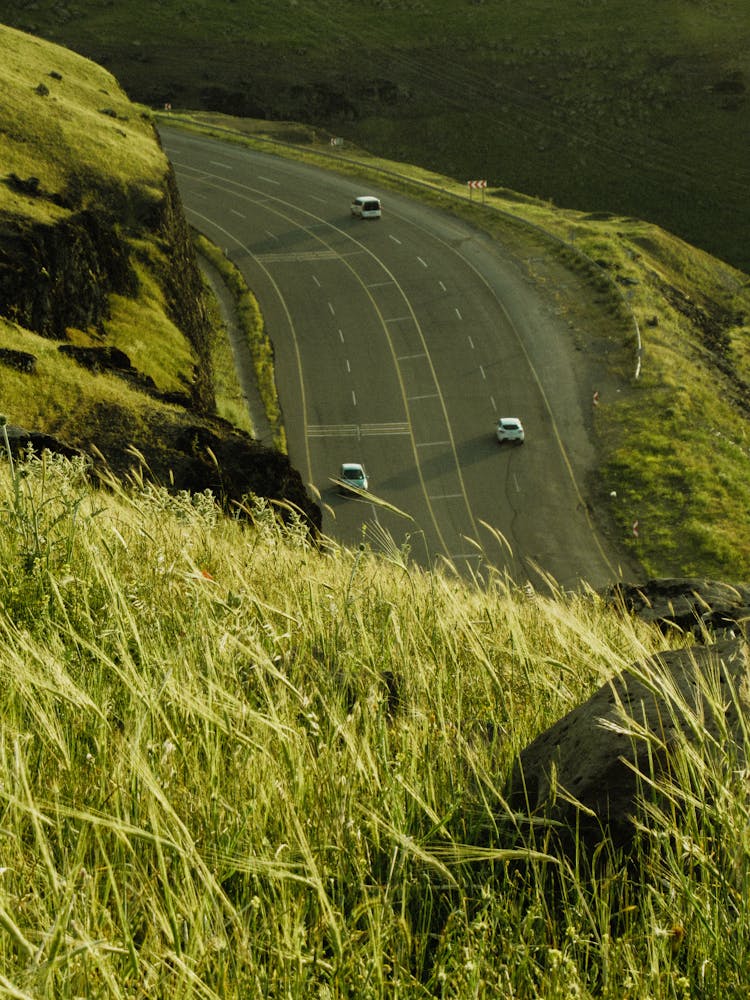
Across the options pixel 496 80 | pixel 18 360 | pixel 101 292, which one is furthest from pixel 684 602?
pixel 496 80

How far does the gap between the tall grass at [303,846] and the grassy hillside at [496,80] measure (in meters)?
103

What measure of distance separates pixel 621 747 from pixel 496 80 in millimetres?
130900

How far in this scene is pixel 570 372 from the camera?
63062 mm

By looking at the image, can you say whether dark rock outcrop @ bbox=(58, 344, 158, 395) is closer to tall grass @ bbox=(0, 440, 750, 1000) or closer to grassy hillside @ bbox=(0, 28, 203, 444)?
grassy hillside @ bbox=(0, 28, 203, 444)

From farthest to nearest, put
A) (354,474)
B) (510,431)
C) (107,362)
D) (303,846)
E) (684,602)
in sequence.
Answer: (510,431)
(354,474)
(107,362)
(684,602)
(303,846)

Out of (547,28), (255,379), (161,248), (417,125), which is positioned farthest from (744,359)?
(547,28)

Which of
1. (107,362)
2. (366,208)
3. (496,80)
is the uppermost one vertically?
(496,80)

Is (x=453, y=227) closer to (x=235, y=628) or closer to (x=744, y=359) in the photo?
(x=744, y=359)

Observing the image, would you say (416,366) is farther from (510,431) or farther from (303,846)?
(303,846)

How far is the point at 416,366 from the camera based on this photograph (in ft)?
210

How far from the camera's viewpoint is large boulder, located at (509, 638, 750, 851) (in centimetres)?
412

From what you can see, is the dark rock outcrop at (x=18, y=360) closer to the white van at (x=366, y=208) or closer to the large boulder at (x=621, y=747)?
the large boulder at (x=621, y=747)

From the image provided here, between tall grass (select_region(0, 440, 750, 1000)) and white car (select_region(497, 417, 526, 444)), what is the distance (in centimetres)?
5146

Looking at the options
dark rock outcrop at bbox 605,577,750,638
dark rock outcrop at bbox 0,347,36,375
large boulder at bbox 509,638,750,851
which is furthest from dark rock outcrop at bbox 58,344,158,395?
large boulder at bbox 509,638,750,851
